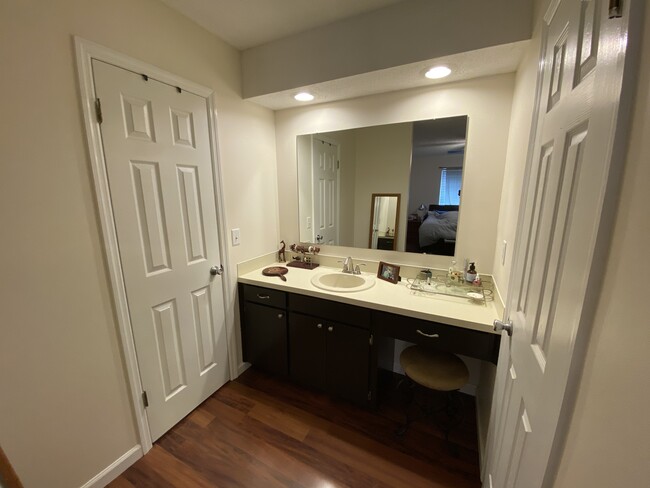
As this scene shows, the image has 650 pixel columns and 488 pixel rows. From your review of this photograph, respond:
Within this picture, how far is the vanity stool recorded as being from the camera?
58.1 inches

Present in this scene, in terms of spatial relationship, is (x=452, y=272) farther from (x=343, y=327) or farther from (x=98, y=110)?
(x=98, y=110)

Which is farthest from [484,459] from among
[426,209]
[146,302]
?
[146,302]

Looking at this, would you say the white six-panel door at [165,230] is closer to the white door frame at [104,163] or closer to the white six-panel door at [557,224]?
the white door frame at [104,163]

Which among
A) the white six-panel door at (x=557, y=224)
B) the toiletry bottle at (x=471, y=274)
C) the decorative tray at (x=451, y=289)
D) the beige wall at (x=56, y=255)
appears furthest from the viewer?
the toiletry bottle at (x=471, y=274)

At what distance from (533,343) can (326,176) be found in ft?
5.94

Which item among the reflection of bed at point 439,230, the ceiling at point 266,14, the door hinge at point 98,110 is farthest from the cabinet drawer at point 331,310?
the ceiling at point 266,14

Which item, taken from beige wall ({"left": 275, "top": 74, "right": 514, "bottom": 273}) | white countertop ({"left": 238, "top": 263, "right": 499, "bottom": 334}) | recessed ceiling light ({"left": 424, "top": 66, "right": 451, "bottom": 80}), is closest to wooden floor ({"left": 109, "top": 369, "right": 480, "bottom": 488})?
white countertop ({"left": 238, "top": 263, "right": 499, "bottom": 334})

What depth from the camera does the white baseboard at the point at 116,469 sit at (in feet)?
4.44

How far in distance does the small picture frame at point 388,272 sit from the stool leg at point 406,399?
82 cm

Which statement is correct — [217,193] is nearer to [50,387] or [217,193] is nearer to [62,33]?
[62,33]

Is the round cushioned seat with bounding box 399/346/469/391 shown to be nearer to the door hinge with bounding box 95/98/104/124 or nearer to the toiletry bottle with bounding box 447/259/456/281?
the toiletry bottle with bounding box 447/259/456/281

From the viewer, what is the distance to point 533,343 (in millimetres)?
818

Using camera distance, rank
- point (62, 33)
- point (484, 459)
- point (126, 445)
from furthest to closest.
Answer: point (126, 445) → point (484, 459) → point (62, 33)

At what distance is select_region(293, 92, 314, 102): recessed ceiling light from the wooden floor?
220cm
